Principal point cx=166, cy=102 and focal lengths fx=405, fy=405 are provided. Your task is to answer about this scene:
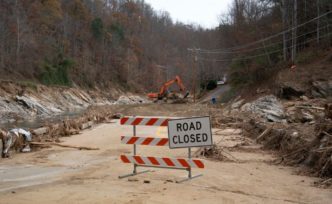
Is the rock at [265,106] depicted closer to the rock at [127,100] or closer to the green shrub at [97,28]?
the rock at [127,100]

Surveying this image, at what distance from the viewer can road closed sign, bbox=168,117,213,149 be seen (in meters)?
8.55

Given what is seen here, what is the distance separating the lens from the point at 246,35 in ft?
168

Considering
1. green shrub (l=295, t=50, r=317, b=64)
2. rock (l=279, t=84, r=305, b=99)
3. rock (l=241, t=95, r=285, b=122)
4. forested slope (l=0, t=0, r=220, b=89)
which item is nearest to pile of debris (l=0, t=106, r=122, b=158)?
rock (l=241, t=95, r=285, b=122)

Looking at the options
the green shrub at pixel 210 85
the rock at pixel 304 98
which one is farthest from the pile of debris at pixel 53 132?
the green shrub at pixel 210 85

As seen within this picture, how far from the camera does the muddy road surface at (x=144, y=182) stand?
739 centimetres

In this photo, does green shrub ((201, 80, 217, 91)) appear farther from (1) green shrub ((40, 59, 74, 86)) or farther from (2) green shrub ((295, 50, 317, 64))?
(2) green shrub ((295, 50, 317, 64))

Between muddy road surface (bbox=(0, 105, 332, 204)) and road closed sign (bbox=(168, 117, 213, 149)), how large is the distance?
84cm

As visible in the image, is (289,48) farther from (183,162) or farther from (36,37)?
(36,37)

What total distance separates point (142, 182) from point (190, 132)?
1.47 meters

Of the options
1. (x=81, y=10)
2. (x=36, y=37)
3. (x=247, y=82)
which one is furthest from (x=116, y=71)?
(x=247, y=82)

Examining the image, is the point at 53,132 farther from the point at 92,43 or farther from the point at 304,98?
the point at 92,43

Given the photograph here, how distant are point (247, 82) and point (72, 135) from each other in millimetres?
27933

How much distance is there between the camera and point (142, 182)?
8555 mm

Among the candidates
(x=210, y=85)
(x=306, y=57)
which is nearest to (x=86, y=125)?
(x=306, y=57)
